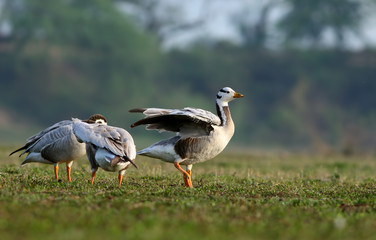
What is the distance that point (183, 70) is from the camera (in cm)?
6003

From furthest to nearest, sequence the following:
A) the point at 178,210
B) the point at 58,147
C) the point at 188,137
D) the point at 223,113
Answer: the point at 223,113
the point at 188,137
the point at 58,147
the point at 178,210

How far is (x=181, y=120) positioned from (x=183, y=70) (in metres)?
50.1

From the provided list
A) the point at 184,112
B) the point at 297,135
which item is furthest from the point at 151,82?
the point at 184,112

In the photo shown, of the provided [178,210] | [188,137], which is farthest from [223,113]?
[178,210]

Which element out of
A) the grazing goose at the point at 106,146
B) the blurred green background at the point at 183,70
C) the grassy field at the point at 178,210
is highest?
the blurred green background at the point at 183,70

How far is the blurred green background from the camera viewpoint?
Answer: 176 ft

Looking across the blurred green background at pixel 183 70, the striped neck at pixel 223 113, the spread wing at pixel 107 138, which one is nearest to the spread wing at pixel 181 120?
the striped neck at pixel 223 113

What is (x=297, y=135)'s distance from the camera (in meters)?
54.9

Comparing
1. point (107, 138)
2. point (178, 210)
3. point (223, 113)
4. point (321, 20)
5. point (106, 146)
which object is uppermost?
point (321, 20)

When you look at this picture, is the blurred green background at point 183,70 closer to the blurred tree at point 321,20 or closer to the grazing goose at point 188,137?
the blurred tree at point 321,20

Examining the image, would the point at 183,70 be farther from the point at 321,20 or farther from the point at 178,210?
the point at 178,210

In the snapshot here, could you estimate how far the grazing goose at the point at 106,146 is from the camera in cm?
897

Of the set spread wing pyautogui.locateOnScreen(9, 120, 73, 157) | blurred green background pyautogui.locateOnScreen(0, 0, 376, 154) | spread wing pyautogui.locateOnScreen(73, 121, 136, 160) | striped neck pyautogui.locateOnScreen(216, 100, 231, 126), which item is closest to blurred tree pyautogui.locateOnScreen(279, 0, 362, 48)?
blurred green background pyautogui.locateOnScreen(0, 0, 376, 154)

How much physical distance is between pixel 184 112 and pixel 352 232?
4314 millimetres
